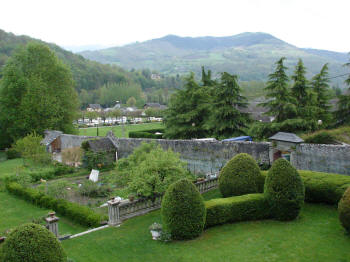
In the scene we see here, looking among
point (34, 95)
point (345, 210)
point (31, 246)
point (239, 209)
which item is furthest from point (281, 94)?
point (34, 95)

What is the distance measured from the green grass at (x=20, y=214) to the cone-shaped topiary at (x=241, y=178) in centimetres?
672

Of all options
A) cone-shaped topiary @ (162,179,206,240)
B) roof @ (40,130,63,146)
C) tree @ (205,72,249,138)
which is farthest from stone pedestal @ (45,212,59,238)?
roof @ (40,130,63,146)

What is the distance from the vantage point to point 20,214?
51.0ft

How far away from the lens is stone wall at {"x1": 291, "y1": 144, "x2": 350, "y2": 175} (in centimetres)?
1428

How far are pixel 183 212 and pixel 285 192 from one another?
12.0 ft

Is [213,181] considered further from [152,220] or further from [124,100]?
[124,100]

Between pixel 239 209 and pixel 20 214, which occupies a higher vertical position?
pixel 239 209

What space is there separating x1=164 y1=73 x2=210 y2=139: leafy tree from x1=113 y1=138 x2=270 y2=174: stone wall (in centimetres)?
812

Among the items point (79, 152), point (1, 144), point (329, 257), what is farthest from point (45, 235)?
point (1, 144)

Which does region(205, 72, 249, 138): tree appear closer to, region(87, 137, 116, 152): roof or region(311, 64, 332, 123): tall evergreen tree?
region(311, 64, 332, 123): tall evergreen tree

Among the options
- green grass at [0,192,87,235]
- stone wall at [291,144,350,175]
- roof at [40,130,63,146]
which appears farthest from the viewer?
roof at [40,130,63,146]

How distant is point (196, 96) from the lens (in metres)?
31.2

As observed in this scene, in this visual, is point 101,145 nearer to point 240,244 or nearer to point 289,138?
point 289,138

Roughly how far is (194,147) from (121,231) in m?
11.1
